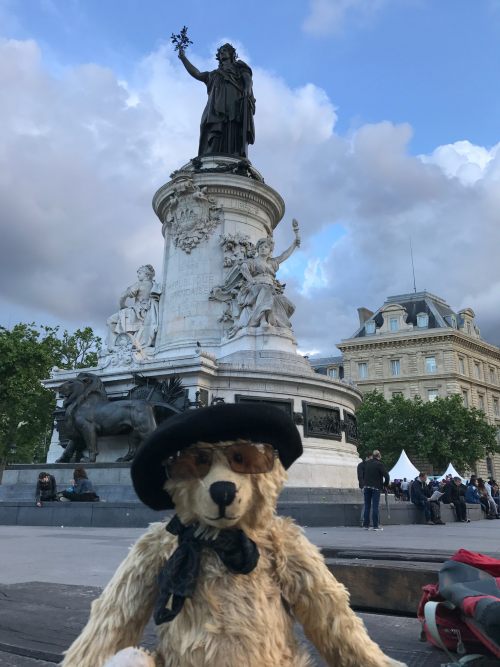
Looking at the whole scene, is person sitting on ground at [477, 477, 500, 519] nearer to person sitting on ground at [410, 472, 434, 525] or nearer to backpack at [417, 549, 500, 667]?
person sitting on ground at [410, 472, 434, 525]

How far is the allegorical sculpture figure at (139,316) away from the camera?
63.8ft

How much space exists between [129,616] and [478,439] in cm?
5214

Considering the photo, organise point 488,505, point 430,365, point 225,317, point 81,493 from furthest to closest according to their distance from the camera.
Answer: point 430,365
point 488,505
point 225,317
point 81,493

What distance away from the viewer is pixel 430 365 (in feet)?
194

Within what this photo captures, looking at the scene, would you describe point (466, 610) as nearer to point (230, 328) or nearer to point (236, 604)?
point (236, 604)

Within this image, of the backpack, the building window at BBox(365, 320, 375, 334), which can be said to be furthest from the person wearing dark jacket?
the building window at BBox(365, 320, 375, 334)

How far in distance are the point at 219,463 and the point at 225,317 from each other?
1639cm

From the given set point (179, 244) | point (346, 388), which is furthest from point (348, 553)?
point (179, 244)

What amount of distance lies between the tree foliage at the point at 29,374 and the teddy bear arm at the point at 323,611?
31.1m

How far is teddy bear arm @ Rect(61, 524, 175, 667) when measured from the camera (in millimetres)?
1814

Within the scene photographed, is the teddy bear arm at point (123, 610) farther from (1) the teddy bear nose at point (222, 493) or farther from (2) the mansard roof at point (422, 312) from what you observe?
(2) the mansard roof at point (422, 312)

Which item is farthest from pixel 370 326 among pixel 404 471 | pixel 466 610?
pixel 466 610

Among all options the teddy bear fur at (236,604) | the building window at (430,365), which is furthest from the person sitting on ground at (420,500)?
the building window at (430,365)

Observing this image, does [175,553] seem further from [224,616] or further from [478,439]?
[478,439]
